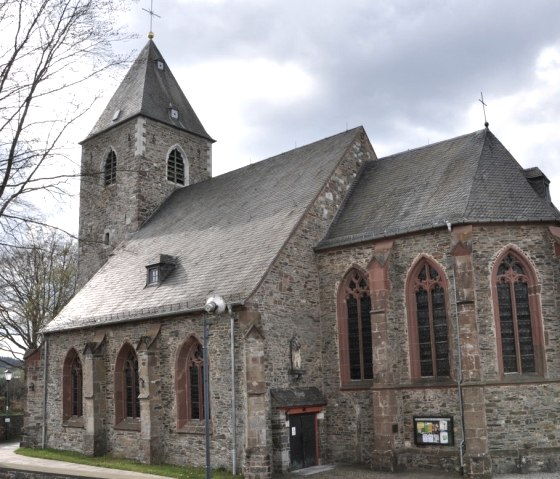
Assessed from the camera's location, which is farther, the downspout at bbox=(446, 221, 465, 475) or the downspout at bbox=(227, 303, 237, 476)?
the downspout at bbox=(227, 303, 237, 476)

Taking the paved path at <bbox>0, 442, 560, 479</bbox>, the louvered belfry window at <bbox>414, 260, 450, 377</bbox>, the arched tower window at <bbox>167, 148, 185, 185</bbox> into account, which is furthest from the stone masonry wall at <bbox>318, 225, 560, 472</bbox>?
the arched tower window at <bbox>167, 148, 185, 185</bbox>

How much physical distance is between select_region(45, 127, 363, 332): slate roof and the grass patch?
4545 mm

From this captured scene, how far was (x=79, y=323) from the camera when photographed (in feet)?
77.6

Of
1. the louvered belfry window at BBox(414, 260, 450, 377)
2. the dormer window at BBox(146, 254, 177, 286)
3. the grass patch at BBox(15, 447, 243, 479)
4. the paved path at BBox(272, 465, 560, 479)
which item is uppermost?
the dormer window at BBox(146, 254, 177, 286)

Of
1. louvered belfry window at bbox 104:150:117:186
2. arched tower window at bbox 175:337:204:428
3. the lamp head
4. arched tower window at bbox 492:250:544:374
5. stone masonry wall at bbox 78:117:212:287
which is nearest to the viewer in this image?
the lamp head

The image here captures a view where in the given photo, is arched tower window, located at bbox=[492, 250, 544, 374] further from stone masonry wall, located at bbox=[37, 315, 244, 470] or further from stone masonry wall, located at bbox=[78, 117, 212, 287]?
stone masonry wall, located at bbox=[78, 117, 212, 287]

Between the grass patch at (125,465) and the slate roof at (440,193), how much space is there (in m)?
7.77

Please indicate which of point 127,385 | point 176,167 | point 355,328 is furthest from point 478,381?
point 176,167

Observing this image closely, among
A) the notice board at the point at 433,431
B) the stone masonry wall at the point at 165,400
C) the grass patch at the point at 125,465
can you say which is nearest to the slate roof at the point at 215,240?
the stone masonry wall at the point at 165,400

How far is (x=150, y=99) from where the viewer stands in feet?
106

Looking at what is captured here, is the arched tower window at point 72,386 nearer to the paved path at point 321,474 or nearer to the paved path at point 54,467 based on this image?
the paved path at point 54,467

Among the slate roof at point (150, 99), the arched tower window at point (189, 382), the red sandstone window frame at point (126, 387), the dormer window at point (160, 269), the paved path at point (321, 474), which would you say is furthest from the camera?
the slate roof at point (150, 99)

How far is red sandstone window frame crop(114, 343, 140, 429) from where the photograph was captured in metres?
22.1

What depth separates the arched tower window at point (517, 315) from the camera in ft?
57.4
